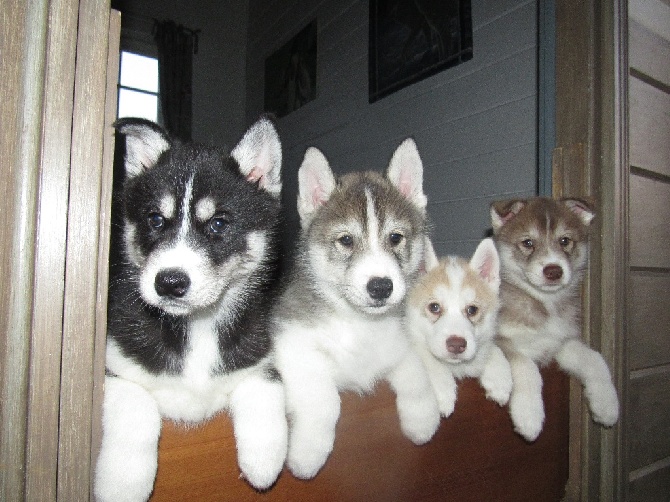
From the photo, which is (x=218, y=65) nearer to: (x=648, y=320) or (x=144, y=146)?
(x=144, y=146)

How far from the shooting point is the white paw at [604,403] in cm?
239

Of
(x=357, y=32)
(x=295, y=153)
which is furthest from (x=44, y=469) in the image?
(x=295, y=153)

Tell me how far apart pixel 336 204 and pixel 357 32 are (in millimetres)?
4229

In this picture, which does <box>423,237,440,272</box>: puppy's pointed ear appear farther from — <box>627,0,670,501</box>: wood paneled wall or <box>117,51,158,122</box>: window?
<box>117,51,158,122</box>: window

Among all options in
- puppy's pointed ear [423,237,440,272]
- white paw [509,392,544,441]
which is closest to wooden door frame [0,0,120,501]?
puppy's pointed ear [423,237,440,272]

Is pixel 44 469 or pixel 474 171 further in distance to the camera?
pixel 474 171

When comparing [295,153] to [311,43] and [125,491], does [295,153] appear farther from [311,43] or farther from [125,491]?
[125,491]

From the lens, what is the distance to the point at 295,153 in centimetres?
727

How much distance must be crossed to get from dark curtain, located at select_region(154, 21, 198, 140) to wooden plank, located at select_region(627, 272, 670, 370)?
6.92 meters

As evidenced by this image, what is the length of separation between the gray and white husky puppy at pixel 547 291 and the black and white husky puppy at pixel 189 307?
1.26 metres

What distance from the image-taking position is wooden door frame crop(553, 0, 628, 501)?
250cm

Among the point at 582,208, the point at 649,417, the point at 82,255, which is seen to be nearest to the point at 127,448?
the point at 82,255

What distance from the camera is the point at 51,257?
1.24 meters

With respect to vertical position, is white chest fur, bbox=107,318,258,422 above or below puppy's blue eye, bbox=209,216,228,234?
below
